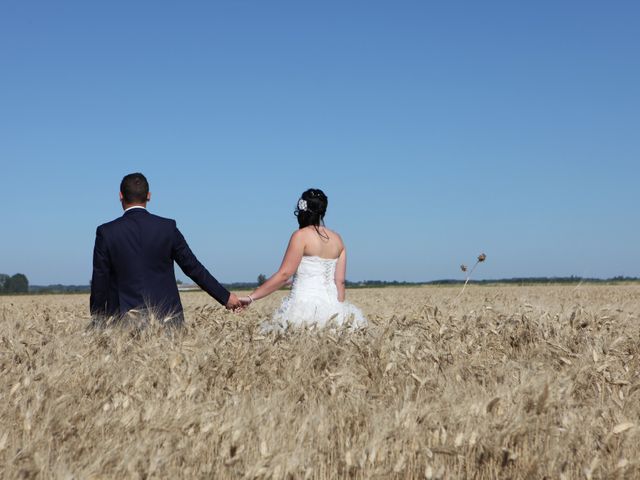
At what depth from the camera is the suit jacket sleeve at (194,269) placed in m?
6.33

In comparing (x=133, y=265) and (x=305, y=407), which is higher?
(x=133, y=265)

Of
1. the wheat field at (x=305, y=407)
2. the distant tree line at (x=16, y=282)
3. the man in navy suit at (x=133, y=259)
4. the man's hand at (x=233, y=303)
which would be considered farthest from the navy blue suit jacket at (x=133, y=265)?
the distant tree line at (x=16, y=282)

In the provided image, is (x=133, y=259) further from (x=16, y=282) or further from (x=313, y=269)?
(x=16, y=282)

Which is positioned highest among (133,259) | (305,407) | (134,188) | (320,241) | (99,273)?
(134,188)

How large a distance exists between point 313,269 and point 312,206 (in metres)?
0.73

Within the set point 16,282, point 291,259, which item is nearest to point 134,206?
point 291,259

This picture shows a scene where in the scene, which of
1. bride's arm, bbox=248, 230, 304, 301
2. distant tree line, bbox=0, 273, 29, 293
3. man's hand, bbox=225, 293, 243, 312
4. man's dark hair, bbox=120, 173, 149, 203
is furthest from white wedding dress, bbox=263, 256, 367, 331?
distant tree line, bbox=0, 273, 29, 293

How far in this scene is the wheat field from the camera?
2.70 m

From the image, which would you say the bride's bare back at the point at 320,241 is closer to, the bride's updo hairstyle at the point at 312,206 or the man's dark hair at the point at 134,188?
the bride's updo hairstyle at the point at 312,206

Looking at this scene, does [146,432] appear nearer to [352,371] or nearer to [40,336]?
[352,371]

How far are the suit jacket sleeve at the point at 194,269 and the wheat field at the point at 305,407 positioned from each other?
1.40 meters

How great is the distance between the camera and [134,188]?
6.09 metres

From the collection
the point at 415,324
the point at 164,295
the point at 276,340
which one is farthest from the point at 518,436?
the point at 164,295

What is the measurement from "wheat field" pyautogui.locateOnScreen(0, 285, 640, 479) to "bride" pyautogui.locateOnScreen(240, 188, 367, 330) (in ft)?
6.48
